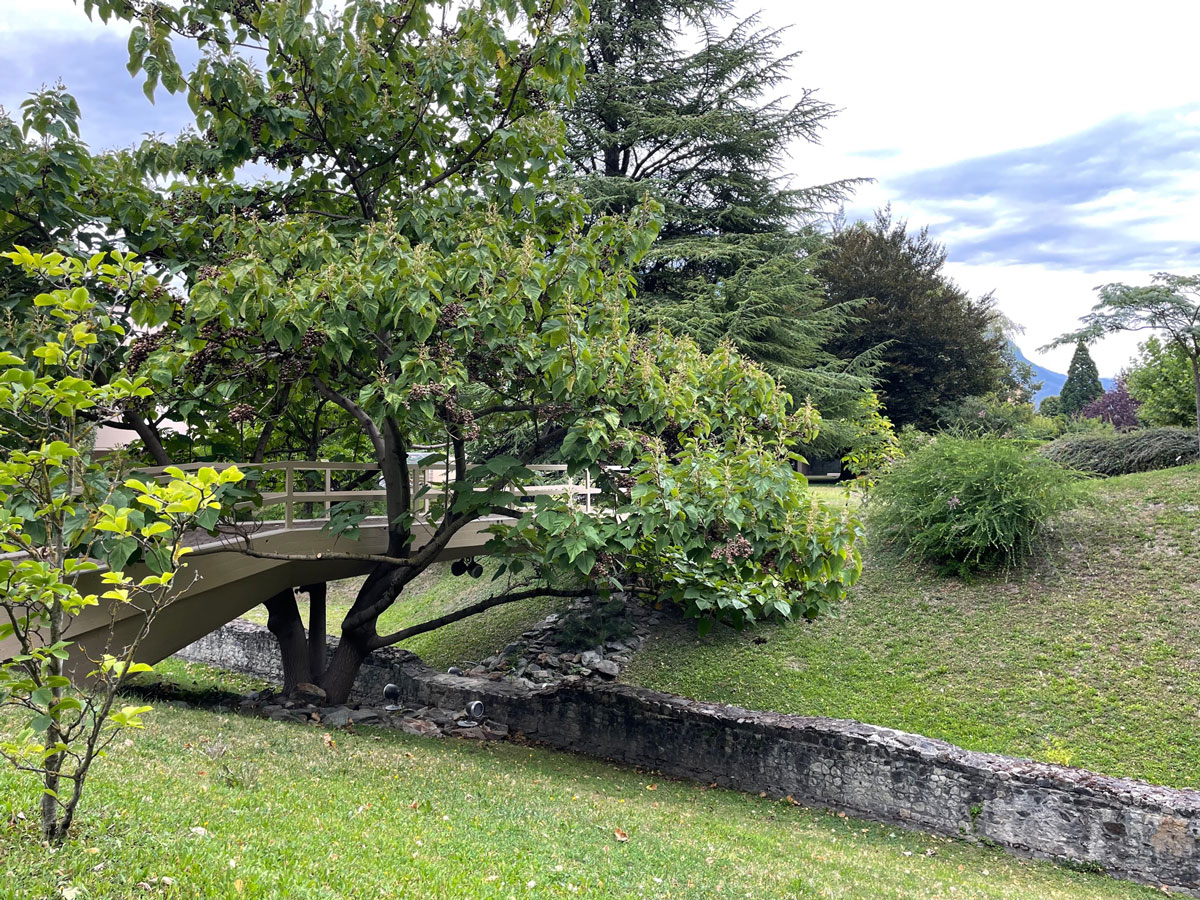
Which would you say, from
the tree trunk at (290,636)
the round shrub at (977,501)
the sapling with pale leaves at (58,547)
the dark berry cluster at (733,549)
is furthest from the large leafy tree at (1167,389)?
the sapling with pale leaves at (58,547)

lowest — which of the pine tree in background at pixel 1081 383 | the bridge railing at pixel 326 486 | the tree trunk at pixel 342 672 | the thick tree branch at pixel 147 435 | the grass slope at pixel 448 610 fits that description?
the grass slope at pixel 448 610

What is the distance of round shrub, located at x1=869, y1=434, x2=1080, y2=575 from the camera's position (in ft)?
37.4

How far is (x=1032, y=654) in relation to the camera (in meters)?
9.70

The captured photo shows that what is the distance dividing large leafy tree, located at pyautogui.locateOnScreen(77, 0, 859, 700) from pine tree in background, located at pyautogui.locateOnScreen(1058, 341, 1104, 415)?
42308 millimetres

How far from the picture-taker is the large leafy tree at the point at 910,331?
27.3 meters

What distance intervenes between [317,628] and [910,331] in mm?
22895

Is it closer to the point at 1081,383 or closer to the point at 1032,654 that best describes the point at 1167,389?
the point at 1032,654

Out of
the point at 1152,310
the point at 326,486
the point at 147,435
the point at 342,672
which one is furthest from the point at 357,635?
the point at 1152,310

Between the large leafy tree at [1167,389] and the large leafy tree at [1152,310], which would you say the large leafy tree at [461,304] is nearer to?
the large leafy tree at [1152,310]

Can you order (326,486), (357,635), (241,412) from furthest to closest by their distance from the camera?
(357,635) < (326,486) < (241,412)

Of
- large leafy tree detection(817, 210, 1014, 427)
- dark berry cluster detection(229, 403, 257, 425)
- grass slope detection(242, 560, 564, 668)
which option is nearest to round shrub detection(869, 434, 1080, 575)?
grass slope detection(242, 560, 564, 668)

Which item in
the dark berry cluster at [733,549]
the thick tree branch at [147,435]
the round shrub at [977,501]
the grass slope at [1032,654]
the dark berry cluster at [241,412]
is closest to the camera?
the dark berry cluster at [241,412]

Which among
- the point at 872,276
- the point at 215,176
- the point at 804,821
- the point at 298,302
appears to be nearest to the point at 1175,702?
the point at 804,821

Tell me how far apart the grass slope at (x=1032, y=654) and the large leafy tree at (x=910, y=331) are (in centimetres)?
1461
